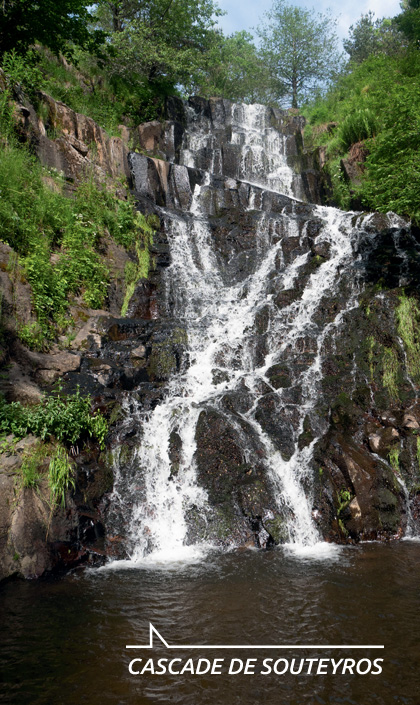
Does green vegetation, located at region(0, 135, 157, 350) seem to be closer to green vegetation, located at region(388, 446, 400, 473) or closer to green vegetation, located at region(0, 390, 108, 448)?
green vegetation, located at region(0, 390, 108, 448)

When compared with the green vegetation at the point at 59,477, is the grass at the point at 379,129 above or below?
above

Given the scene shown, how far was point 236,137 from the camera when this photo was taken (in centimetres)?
2398

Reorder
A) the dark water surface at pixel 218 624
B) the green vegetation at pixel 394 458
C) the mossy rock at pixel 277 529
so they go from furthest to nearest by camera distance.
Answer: the green vegetation at pixel 394 458 < the mossy rock at pixel 277 529 < the dark water surface at pixel 218 624

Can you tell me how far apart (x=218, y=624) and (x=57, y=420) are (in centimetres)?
409

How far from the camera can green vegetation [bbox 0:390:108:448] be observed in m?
6.66

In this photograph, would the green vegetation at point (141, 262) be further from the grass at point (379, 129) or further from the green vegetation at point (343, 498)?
the green vegetation at point (343, 498)

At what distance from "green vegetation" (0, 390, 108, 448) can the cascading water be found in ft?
3.31

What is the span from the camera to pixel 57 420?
700 centimetres

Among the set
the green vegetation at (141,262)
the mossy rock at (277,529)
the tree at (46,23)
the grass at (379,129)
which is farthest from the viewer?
the green vegetation at (141,262)

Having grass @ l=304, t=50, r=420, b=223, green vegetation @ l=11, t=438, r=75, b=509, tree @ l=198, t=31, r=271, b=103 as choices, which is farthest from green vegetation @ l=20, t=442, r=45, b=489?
tree @ l=198, t=31, r=271, b=103

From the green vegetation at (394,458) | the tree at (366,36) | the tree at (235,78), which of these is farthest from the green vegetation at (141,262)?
the tree at (366,36)

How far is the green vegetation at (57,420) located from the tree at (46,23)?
36.6 feet

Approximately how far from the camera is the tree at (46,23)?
1162 centimetres

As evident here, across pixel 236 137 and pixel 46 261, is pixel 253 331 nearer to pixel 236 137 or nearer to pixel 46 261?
pixel 46 261
